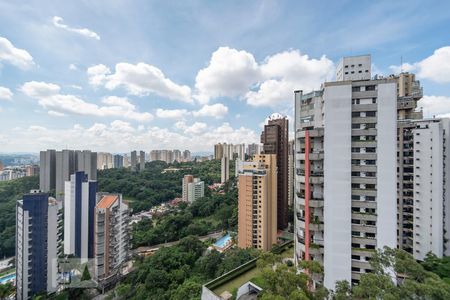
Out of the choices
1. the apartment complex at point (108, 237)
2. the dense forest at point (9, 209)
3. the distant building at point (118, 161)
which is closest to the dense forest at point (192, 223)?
the apartment complex at point (108, 237)

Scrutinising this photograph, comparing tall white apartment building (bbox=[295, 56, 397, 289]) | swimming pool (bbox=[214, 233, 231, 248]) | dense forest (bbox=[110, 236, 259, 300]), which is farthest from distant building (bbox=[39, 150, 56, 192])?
tall white apartment building (bbox=[295, 56, 397, 289])

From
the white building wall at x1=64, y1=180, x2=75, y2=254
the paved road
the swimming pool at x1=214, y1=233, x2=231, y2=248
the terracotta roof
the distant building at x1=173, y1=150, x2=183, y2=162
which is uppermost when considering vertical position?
the distant building at x1=173, y1=150, x2=183, y2=162

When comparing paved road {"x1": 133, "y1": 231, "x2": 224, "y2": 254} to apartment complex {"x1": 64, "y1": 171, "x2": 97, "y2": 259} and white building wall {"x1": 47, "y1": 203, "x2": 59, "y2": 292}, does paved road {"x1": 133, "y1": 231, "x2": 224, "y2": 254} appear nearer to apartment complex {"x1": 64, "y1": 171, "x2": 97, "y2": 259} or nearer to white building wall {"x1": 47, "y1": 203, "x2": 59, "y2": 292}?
apartment complex {"x1": 64, "y1": 171, "x2": 97, "y2": 259}

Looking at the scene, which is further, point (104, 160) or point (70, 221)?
point (104, 160)

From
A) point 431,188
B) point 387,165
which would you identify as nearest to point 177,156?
point 431,188

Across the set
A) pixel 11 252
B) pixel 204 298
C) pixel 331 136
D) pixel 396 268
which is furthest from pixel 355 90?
pixel 11 252

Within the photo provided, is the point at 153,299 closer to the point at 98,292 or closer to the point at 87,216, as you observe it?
the point at 98,292

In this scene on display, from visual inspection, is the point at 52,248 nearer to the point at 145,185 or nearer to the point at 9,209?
the point at 9,209
